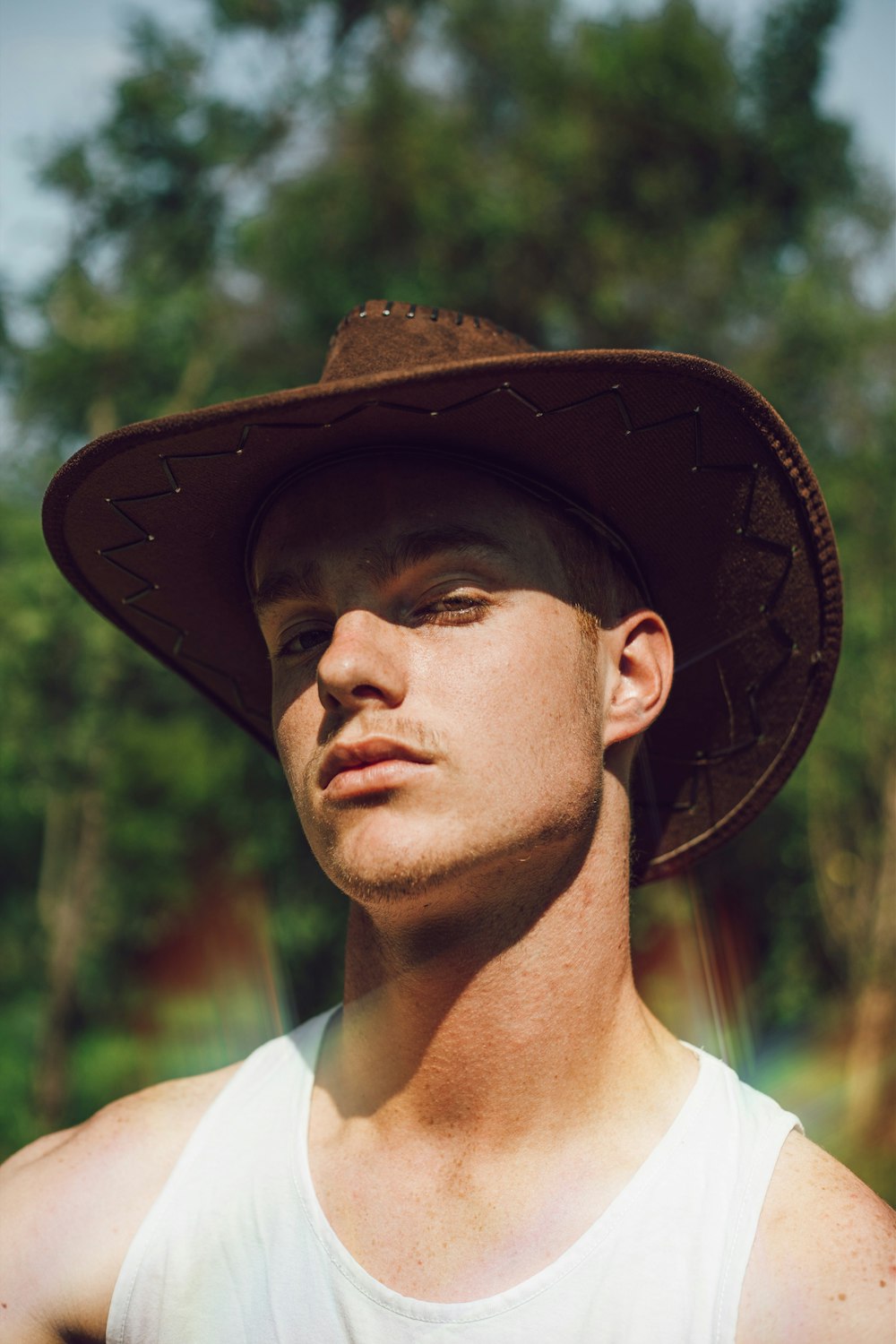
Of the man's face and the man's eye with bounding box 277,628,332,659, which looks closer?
the man's face

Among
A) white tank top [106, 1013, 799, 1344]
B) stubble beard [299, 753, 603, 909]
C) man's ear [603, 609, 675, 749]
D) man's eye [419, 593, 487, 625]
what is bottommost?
white tank top [106, 1013, 799, 1344]

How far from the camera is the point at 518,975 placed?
1.87m

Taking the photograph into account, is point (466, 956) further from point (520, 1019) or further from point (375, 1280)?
point (375, 1280)

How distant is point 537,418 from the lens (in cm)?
185

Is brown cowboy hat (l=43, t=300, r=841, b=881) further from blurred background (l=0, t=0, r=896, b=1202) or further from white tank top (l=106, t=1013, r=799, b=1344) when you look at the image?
A: blurred background (l=0, t=0, r=896, b=1202)

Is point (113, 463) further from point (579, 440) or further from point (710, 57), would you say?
point (710, 57)

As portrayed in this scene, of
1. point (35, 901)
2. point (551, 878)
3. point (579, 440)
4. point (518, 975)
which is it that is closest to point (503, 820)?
point (551, 878)

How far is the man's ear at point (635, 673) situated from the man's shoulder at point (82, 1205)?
121 cm

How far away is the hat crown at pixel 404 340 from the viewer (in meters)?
1.98

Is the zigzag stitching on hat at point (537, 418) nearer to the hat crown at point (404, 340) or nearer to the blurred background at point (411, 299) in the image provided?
the hat crown at point (404, 340)

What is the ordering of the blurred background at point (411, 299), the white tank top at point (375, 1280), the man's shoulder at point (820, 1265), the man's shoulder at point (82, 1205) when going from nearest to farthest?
the man's shoulder at point (820, 1265), the white tank top at point (375, 1280), the man's shoulder at point (82, 1205), the blurred background at point (411, 299)

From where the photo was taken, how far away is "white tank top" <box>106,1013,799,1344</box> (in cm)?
164

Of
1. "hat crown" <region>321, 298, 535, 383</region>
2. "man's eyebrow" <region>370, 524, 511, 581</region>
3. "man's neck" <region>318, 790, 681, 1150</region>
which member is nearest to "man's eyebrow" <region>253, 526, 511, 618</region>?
"man's eyebrow" <region>370, 524, 511, 581</region>

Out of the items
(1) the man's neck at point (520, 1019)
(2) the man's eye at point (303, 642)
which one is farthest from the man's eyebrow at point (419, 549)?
(1) the man's neck at point (520, 1019)
